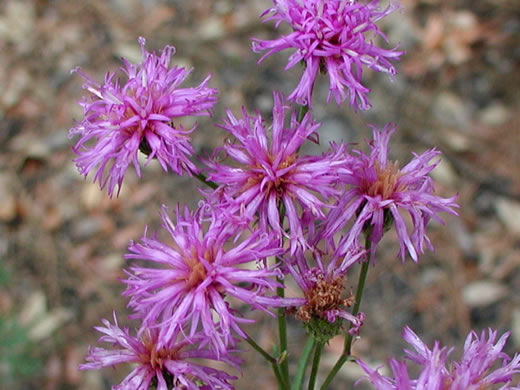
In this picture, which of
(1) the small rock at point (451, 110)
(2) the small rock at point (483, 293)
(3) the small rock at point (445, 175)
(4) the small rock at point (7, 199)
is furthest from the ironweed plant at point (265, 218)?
(1) the small rock at point (451, 110)

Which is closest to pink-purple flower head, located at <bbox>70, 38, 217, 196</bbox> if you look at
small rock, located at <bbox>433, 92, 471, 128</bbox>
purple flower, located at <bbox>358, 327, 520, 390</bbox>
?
purple flower, located at <bbox>358, 327, 520, 390</bbox>

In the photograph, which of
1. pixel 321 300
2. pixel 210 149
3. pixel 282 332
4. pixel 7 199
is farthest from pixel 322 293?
pixel 7 199

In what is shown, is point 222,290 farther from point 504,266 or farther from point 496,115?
point 496,115

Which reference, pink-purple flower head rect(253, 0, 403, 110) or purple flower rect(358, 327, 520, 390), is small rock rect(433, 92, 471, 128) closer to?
pink-purple flower head rect(253, 0, 403, 110)

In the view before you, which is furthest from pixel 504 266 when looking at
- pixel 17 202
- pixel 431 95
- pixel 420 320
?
pixel 17 202

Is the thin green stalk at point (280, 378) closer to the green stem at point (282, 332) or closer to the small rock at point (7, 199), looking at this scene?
the green stem at point (282, 332)
